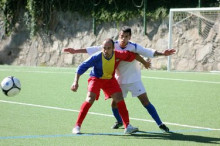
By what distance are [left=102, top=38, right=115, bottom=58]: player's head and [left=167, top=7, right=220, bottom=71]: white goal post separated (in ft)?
36.4

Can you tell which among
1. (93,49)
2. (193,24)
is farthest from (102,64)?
(193,24)

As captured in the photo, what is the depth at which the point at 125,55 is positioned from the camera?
28.0ft

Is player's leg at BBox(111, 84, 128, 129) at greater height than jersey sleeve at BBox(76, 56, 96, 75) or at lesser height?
lesser

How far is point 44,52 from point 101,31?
125 inches

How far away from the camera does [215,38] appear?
64.8ft

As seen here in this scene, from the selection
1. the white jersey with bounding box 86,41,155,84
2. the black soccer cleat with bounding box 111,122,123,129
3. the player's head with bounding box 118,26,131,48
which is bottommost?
the black soccer cleat with bounding box 111,122,123,129

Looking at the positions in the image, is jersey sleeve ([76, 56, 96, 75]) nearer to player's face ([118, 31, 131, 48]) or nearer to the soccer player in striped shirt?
the soccer player in striped shirt

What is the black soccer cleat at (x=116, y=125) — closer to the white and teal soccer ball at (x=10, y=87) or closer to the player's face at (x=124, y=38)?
the player's face at (x=124, y=38)

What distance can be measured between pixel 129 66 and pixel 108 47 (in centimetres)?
71

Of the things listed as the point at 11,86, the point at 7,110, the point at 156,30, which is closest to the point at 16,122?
the point at 11,86

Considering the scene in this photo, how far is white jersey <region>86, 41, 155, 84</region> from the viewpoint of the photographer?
873 centimetres

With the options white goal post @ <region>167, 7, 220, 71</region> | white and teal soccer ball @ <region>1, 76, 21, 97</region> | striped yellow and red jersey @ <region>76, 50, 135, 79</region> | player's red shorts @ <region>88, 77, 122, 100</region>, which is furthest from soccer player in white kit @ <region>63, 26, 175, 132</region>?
white goal post @ <region>167, 7, 220, 71</region>

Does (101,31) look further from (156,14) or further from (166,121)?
(166,121)

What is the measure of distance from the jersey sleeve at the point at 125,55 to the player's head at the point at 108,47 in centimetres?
17
